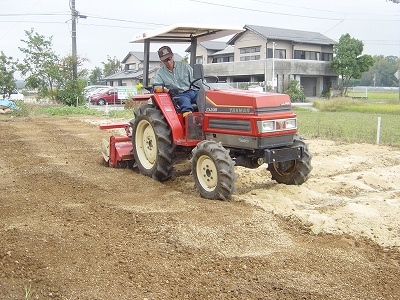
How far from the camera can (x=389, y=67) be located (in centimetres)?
9694

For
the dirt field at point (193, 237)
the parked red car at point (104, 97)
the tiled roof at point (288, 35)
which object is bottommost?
the dirt field at point (193, 237)

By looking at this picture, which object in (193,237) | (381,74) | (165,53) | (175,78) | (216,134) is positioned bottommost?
(193,237)

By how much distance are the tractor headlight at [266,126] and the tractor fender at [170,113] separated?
1.35 metres

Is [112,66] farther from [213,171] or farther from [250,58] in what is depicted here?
[213,171]

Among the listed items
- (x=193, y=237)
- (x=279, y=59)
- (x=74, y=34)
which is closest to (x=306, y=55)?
(x=279, y=59)

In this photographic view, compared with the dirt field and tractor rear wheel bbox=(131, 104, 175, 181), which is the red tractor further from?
the dirt field

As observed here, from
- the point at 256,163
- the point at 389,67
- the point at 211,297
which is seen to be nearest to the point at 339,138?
the point at 256,163

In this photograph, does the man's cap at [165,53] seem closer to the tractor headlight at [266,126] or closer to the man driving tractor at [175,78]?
the man driving tractor at [175,78]

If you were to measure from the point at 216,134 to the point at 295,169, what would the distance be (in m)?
1.16

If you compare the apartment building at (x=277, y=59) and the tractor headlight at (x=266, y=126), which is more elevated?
the apartment building at (x=277, y=59)

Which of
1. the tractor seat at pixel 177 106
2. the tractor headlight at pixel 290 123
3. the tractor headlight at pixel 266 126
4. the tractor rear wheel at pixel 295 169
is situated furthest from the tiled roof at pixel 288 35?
the tractor headlight at pixel 266 126

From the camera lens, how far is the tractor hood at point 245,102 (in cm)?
606

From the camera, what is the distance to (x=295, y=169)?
6.78 metres

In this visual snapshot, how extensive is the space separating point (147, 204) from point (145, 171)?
174cm
